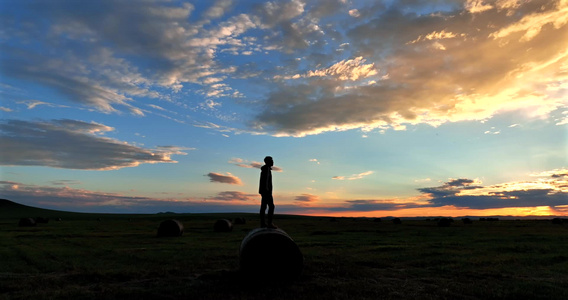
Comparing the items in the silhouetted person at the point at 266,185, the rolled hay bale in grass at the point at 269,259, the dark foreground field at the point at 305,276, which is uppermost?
the silhouetted person at the point at 266,185

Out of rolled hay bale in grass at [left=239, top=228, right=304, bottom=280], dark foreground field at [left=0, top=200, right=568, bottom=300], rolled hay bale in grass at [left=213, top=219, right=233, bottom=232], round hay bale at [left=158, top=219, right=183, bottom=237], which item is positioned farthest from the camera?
rolled hay bale in grass at [left=213, top=219, right=233, bottom=232]

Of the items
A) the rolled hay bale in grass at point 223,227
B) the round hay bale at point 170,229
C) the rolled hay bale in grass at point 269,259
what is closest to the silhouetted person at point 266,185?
the rolled hay bale in grass at point 269,259

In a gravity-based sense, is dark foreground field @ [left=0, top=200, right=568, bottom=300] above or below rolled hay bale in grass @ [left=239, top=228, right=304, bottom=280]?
below

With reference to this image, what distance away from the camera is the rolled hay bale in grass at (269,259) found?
12.2 m

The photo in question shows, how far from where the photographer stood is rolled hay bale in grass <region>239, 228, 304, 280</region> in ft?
40.1

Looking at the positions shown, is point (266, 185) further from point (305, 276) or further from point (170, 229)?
point (170, 229)

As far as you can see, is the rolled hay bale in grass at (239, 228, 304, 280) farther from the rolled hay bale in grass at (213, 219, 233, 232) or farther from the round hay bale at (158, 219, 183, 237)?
the rolled hay bale in grass at (213, 219, 233, 232)

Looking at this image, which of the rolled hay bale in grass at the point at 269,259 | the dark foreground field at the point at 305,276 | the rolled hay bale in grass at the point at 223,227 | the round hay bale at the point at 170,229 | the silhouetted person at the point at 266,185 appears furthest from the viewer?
the rolled hay bale in grass at the point at 223,227

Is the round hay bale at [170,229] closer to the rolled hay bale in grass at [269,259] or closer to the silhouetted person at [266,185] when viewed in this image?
the silhouetted person at [266,185]

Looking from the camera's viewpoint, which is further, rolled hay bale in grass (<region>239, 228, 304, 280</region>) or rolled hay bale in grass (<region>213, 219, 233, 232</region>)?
rolled hay bale in grass (<region>213, 219, 233, 232</region>)

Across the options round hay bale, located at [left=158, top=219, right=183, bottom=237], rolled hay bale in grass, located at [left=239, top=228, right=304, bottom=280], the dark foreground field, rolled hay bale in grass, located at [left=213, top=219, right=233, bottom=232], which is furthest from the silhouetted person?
rolled hay bale in grass, located at [left=213, top=219, right=233, bottom=232]

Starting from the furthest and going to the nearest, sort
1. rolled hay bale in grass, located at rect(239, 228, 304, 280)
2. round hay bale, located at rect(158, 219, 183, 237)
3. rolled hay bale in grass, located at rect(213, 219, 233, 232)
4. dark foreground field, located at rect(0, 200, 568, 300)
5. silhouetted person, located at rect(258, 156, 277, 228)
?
rolled hay bale in grass, located at rect(213, 219, 233, 232)
round hay bale, located at rect(158, 219, 183, 237)
silhouetted person, located at rect(258, 156, 277, 228)
rolled hay bale in grass, located at rect(239, 228, 304, 280)
dark foreground field, located at rect(0, 200, 568, 300)

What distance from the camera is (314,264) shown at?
15.2 m

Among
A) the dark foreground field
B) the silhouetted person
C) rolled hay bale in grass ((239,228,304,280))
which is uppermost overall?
the silhouetted person
